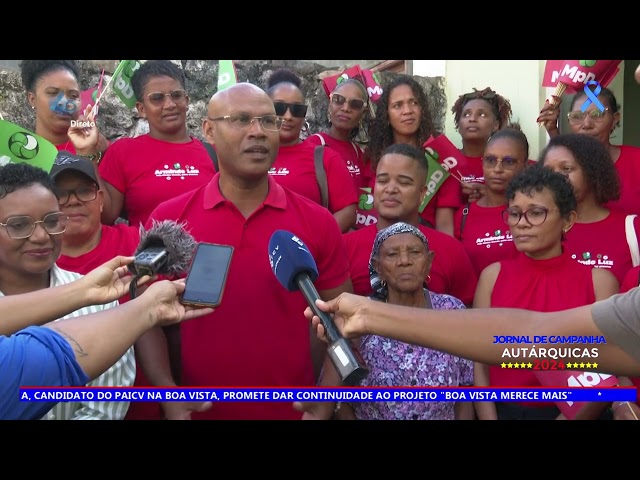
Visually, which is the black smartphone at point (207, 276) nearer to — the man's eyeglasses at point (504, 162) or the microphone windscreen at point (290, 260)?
the microphone windscreen at point (290, 260)

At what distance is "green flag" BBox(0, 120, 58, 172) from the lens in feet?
11.6

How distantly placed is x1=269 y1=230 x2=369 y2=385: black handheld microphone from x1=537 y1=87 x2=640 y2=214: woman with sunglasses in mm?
2378

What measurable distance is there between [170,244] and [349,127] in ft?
8.83

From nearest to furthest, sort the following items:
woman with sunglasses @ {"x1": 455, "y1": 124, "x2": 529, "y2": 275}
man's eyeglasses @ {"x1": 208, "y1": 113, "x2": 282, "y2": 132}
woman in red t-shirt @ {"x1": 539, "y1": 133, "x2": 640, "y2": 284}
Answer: man's eyeglasses @ {"x1": 208, "y1": 113, "x2": 282, "y2": 132}
woman in red t-shirt @ {"x1": 539, "y1": 133, "x2": 640, "y2": 284}
woman with sunglasses @ {"x1": 455, "y1": 124, "x2": 529, "y2": 275}

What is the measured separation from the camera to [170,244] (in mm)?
2877

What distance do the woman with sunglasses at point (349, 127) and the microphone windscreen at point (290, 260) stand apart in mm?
2267

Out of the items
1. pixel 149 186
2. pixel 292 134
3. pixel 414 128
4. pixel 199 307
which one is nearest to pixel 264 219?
pixel 199 307

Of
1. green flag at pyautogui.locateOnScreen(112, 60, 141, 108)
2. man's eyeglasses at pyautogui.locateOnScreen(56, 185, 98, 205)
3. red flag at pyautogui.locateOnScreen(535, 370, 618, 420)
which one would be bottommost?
red flag at pyautogui.locateOnScreen(535, 370, 618, 420)

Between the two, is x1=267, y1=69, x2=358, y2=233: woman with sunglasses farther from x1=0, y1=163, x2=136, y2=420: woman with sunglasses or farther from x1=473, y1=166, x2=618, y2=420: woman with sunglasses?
x1=0, y1=163, x2=136, y2=420: woman with sunglasses

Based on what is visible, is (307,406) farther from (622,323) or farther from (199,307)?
(622,323)

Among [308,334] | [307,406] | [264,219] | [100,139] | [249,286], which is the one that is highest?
[100,139]

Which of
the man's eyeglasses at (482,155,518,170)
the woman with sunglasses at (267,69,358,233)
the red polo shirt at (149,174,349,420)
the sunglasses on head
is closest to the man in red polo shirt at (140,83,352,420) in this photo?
the red polo shirt at (149,174,349,420)

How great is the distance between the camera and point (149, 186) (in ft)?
14.0

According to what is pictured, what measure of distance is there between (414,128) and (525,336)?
2975 mm
